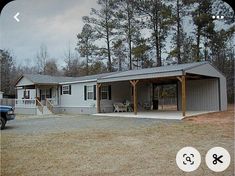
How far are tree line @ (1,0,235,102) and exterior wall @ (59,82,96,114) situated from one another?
8.60 feet

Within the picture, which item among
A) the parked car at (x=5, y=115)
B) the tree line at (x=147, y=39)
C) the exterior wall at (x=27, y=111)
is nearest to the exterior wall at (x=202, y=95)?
the tree line at (x=147, y=39)

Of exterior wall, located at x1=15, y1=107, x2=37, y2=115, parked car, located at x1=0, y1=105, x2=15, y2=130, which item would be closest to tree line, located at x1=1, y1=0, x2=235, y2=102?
exterior wall, located at x1=15, y1=107, x2=37, y2=115

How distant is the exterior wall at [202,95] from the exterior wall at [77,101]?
19.9ft

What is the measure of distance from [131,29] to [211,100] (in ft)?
21.8

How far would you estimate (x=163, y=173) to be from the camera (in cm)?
388

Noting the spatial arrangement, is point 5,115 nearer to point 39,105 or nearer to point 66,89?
point 39,105

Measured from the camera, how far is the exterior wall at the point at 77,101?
1834 cm

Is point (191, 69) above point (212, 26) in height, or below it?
below

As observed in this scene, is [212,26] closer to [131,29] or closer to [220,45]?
[220,45]

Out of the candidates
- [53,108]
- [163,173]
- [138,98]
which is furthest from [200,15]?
[163,173]

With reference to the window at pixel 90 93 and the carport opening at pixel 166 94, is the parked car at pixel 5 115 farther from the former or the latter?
the carport opening at pixel 166 94

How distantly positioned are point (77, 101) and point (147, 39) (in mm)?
7465

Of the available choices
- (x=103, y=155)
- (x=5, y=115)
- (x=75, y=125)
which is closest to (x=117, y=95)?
(x=75, y=125)

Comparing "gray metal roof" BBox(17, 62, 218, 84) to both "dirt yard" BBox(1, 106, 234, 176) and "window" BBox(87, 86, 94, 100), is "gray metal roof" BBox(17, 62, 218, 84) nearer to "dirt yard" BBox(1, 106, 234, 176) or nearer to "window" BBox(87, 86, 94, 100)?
"window" BBox(87, 86, 94, 100)
